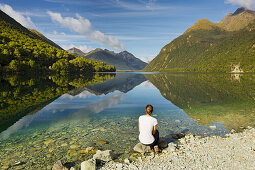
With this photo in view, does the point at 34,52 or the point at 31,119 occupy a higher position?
the point at 34,52

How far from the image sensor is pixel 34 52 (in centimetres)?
13212

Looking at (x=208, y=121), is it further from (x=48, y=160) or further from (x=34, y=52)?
(x=34, y=52)

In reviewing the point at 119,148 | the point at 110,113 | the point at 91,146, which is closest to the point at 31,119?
the point at 110,113

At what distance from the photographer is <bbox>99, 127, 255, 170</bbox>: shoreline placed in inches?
428

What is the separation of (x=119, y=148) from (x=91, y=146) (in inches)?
104

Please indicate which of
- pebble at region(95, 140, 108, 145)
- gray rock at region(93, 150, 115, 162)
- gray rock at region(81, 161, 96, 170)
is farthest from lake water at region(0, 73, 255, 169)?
gray rock at region(81, 161, 96, 170)

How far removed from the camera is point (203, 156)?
477 inches

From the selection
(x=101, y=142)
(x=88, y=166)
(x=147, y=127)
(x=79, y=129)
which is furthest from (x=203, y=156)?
(x=79, y=129)

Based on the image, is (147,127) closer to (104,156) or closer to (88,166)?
(104,156)

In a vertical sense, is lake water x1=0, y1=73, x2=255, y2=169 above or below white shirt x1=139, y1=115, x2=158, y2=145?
below

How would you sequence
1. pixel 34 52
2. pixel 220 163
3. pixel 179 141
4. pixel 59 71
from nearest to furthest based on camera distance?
1. pixel 220 163
2. pixel 179 141
3. pixel 34 52
4. pixel 59 71

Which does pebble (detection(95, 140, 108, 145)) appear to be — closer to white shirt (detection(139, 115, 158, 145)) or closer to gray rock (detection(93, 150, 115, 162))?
gray rock (detection(93, 150, 115, 162))

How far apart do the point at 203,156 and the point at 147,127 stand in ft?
14.9

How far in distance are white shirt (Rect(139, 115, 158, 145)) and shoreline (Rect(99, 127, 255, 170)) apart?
1213 millimetres
